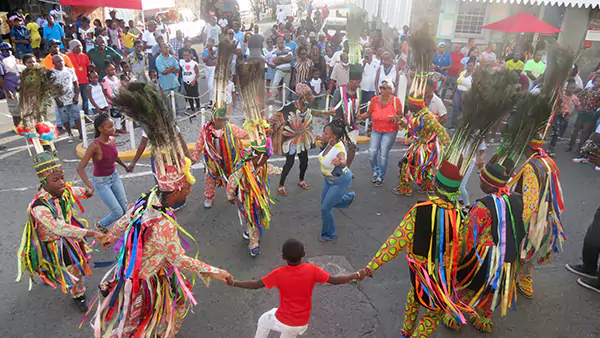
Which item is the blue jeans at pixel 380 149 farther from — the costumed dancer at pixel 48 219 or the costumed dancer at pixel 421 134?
the costumed dancer at pixel 48 219

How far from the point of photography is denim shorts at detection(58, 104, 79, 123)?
Answer: 326 inches

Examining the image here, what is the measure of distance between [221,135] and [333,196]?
1.84 meters

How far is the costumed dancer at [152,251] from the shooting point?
3.17 metres

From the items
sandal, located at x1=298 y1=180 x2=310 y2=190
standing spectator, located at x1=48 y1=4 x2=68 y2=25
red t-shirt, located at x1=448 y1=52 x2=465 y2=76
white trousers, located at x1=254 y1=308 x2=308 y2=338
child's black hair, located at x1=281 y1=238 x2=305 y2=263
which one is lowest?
sandal, located at x1=298 y1=180 x2=310 y2=190

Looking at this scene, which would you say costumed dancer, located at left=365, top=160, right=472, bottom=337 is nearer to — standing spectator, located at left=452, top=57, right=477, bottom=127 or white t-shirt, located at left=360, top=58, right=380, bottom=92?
white t-shirt, located at left=360, top=58, right=380, bottom=92

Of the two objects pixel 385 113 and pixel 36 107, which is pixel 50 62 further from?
pixel 385 113

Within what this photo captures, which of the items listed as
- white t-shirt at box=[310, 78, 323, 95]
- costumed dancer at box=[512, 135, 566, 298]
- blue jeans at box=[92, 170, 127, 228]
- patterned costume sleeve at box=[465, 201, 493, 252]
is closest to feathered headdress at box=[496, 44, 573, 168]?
costumed dancer at box=[512, 135, 566, 298]

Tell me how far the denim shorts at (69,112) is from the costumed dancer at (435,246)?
7331 mm

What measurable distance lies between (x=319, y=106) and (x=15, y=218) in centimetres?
708

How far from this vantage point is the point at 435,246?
329cm

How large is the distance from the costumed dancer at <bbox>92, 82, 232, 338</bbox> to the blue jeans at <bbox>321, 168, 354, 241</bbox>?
6.72 feet

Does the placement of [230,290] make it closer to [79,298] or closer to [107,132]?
[79,298]

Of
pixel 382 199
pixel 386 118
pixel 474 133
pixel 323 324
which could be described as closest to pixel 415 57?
pixel 386 118

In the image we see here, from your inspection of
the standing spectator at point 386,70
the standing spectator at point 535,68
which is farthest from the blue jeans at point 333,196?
the standing spectator at point 535,68
